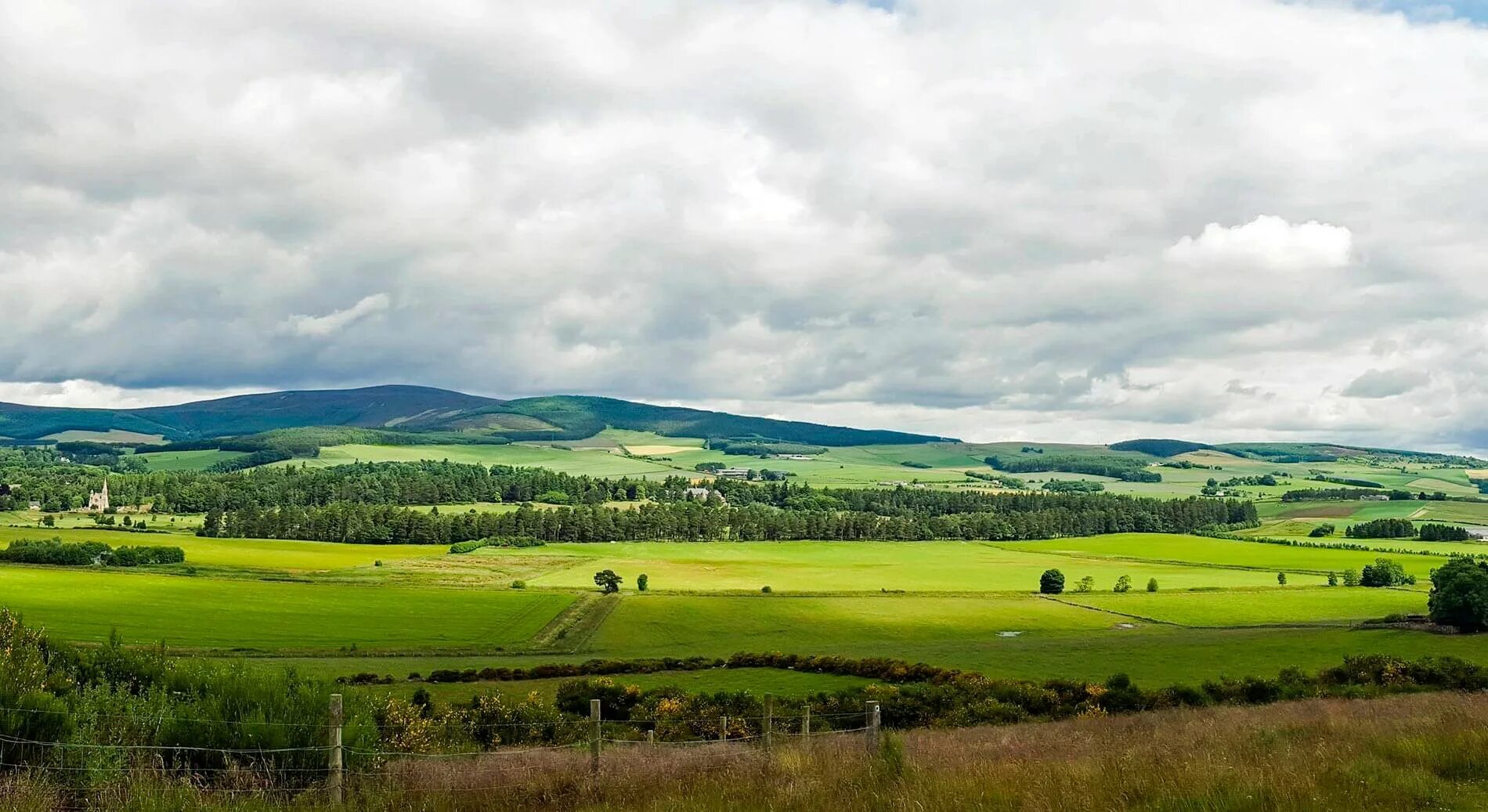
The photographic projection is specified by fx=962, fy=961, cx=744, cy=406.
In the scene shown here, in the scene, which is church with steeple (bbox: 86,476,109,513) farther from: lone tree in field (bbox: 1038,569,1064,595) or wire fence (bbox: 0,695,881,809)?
wire fence (bbox: 0,695,881,809)

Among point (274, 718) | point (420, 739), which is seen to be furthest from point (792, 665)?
point (274, 718)

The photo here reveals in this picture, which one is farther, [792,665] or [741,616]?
[741,616]

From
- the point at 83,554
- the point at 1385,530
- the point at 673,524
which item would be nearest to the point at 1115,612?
the point at 673,524

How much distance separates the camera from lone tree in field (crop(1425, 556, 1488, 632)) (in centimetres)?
6706

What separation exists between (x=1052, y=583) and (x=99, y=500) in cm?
17746

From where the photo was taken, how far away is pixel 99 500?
18538 cm

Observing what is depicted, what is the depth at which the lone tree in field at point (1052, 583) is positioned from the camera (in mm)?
103525

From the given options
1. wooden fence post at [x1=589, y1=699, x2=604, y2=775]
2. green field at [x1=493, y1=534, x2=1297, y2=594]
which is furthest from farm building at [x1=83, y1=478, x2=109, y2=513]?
wooden fence post at [x1=589, y1=699, x2=604, y2=775]

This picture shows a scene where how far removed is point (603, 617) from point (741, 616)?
1168cm

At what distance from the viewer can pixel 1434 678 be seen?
4306 centimetres

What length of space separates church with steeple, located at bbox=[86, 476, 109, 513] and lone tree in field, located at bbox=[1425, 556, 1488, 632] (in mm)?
199574

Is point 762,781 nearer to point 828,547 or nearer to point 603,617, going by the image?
point 603,617

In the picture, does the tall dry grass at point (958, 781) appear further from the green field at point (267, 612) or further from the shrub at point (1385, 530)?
the shrub at point (1385, 530)

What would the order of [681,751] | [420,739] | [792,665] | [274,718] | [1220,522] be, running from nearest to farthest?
1. [274,718]
2. [681,751]
3. [420,739]
4. [792,665]
5. [1220,522]
